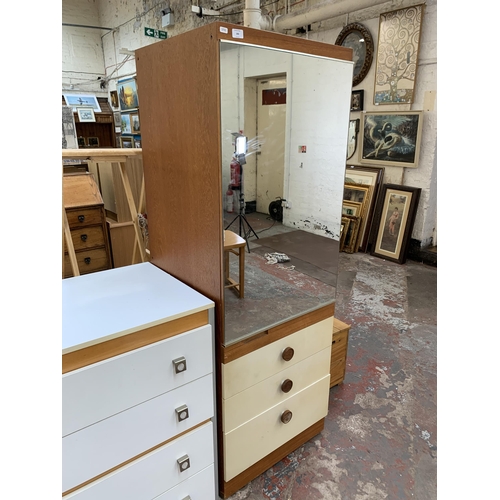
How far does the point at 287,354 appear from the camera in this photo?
1.42 m

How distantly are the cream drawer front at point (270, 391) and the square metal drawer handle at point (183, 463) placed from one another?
164 mm

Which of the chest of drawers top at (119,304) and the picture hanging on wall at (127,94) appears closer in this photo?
the chest of drawers top at (119,304)

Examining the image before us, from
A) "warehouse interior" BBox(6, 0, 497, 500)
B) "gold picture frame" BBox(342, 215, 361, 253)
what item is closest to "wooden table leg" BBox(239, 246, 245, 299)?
"warehouse interior" BBox(6, 0, 497, 500)

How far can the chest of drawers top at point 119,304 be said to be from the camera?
0.98 m

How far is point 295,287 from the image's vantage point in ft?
5.24

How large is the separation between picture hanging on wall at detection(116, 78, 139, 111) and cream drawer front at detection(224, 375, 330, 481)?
6.46 meters

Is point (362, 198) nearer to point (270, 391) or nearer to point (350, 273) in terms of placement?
point (350, 273)

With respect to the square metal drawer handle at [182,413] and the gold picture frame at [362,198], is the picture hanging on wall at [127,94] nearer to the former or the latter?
the gold picture frame at [362,198]

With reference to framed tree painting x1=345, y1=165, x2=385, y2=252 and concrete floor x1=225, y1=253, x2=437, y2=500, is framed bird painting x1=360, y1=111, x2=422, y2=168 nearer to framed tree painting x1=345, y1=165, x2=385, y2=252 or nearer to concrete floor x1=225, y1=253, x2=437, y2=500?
framed tree painting x1=345, y1=165, x2=385, y2=252

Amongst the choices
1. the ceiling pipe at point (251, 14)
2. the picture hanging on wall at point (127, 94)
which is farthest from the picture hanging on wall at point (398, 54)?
the picture hanging on wall at point (127, 94)

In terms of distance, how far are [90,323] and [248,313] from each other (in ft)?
1.82

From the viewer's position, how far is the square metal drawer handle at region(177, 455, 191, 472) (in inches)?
47.5

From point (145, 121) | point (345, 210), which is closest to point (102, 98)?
point (345, 210)

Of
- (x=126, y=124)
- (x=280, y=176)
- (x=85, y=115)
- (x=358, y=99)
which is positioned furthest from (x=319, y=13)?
(x=85, y=115)
